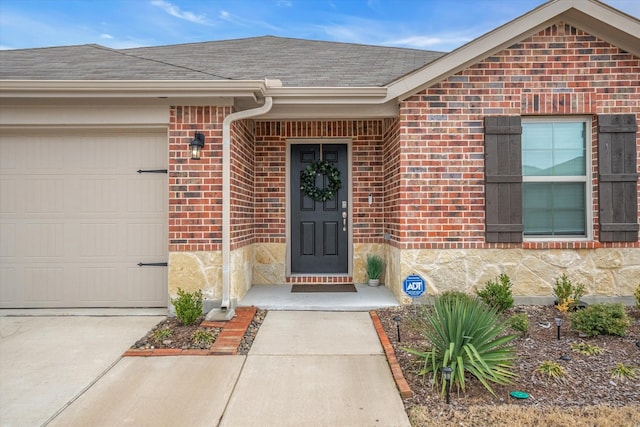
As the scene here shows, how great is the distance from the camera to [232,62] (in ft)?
20.2

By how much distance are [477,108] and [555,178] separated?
50.1 inches

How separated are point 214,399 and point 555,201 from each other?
4.41 metres

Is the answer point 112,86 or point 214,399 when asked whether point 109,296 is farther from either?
point 214,399

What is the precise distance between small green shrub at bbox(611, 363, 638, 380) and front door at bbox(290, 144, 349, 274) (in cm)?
367

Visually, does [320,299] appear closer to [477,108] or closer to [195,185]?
[195,185]

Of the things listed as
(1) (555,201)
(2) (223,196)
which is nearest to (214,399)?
(2) (223,196)

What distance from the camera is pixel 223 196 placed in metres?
4.62

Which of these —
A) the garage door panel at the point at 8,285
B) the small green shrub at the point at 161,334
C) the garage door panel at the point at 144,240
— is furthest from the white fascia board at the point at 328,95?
the garage door panel at the point at 8,285

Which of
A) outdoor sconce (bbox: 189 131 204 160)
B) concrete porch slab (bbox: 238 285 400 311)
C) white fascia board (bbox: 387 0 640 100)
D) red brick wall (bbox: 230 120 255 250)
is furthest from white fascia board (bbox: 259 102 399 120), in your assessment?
concrete porch slab (bbox: 238 285 400 311)

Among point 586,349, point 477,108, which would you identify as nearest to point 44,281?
point 477,108

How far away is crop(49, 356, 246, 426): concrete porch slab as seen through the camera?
251cm

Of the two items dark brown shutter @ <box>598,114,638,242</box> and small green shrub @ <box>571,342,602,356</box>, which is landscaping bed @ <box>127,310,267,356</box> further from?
dark brown shutter @ <box>598,114,638,242</box>

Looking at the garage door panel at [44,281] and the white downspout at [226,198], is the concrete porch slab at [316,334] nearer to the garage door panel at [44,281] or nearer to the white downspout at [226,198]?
the white downspout at [226,198]

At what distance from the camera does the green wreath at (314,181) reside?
6113mm
